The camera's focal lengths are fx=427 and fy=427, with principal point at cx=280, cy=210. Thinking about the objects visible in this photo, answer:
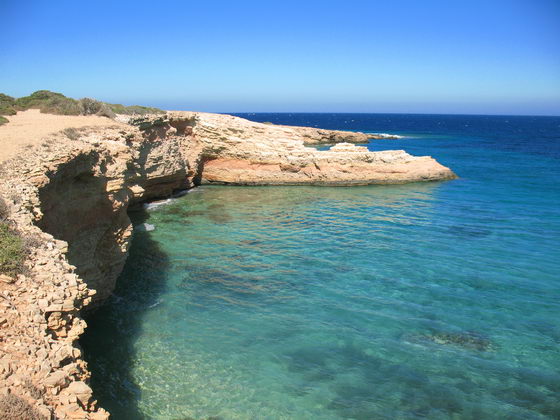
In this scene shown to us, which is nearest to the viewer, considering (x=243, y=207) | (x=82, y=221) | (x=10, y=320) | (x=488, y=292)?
(x=10, y=320)

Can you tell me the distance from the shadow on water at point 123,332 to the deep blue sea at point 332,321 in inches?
1.6

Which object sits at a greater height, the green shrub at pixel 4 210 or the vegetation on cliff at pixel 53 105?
the vegetation on cliff at pixel 53 105

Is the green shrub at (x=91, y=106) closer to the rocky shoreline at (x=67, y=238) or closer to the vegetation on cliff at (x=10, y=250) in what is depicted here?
the rocky shoreline at (x=67, y=238)

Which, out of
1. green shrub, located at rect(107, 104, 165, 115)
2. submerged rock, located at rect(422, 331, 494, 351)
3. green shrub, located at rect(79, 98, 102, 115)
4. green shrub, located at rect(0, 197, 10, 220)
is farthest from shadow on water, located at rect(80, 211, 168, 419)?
green shrub, located at rect(107, 104, 165, 115)

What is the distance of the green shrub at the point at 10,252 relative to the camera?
5773mm

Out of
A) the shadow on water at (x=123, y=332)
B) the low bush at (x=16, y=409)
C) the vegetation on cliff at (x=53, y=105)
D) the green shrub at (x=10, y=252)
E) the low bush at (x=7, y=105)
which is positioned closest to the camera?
the low bush at (x=16, y=409)

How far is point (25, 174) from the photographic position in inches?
345

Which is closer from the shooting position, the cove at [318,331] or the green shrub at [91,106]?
the cove at [318,331]

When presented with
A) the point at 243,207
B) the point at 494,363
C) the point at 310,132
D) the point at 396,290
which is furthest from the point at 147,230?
the point at 310,132

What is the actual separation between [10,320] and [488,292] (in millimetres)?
12132

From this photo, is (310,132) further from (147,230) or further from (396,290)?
(396,290)

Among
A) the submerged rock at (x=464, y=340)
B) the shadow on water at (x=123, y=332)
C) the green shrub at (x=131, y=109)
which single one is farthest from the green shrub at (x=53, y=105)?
the submerged rock at (x=464, y=340)

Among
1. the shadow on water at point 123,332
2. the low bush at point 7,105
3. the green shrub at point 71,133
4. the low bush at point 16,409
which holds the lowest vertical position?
the shadow on water at point 123,332

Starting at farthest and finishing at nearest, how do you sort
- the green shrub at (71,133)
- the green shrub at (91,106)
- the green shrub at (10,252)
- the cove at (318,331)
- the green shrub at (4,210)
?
the green shrub at (91,106), the green shrub at (71,133), the cove at (318,331), the green shrub at (4,210), the green shrub at (10,252)
